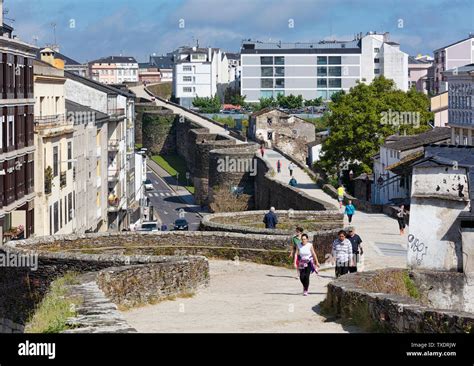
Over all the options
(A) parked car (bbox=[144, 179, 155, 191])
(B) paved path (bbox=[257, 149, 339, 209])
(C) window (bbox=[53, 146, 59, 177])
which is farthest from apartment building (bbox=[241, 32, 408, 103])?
(C) window (bbox=[53, 146, 59, 177])

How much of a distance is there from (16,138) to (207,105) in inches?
5359

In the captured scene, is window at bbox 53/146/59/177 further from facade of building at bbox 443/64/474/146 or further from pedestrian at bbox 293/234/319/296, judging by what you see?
facade of building at bbox 443/64/474/146

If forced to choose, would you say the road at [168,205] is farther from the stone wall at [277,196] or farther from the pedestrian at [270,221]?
the pedestrian at [270,221]

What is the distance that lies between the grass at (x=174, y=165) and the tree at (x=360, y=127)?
92.3 ft

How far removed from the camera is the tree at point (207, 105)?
16710cm

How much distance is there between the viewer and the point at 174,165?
4515 inches

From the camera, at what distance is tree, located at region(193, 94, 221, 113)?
548 ft

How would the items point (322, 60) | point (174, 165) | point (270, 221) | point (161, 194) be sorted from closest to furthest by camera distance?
point (270, 221), point (161, 194), point (174, 165), point (322, 60)

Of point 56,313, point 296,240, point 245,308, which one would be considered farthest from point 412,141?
point 56,313

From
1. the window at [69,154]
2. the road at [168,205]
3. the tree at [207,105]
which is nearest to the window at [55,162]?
the window at [69,154]

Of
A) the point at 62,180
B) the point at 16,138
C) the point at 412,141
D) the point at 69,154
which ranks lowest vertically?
the point at 62,180

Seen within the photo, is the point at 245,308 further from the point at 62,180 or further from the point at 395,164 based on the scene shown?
the point at 395,164

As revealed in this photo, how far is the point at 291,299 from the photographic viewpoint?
20500 millimetres
